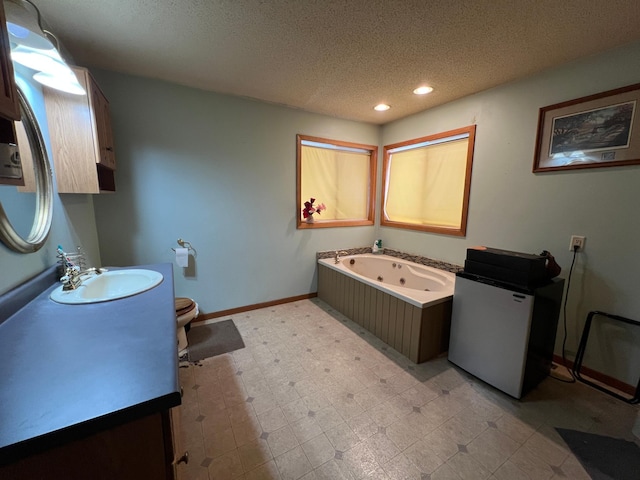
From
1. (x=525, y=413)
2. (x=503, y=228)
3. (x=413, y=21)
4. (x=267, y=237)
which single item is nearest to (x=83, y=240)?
(x=267, y=237)

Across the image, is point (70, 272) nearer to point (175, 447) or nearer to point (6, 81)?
point (6, 81)

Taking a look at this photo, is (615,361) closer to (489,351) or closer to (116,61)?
(489,351)

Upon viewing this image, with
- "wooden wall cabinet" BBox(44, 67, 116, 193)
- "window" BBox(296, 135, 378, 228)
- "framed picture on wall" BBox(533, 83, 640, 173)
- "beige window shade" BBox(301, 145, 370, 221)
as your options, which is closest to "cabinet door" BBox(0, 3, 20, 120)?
"wooden wall cabinet" BBox(44, 67, 116, 193)

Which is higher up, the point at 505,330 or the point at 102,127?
the point at 102,127

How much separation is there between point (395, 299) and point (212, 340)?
70.1 inches

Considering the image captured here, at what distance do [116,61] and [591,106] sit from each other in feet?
11.9

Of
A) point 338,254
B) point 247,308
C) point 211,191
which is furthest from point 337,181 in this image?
point 247,308

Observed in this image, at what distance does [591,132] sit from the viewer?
6.19 ft

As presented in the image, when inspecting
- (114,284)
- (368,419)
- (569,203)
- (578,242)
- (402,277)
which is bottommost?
(368,419)

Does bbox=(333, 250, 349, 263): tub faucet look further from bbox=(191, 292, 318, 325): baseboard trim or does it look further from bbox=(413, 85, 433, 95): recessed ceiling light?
bbox=(413, 85, 433, 95): recessed ceiling light

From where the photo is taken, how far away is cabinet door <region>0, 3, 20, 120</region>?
0.75 metres

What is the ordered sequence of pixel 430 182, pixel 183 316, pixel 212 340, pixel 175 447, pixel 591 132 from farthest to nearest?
pixel 430 182 → pixel 212 340 → pixel 183 316 → pixel 591 132 → pixel 175 447

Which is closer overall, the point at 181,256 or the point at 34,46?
the point at 34,46

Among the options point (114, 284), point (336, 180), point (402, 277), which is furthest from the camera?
point (336, 180)
